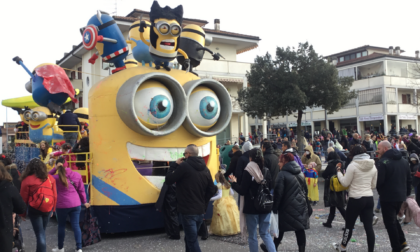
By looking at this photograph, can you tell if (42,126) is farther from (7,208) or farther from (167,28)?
(7,208)

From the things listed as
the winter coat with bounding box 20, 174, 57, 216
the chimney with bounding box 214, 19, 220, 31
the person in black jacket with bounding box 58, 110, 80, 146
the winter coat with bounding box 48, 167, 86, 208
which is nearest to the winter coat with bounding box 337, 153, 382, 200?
the winter coat with bounding box 48, 167, 86, 208

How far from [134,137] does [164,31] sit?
6.46 feet


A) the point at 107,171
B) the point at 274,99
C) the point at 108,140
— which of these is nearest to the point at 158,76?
the point at 108,140

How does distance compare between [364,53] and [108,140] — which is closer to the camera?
[108,140]

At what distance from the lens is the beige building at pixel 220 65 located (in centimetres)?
2522

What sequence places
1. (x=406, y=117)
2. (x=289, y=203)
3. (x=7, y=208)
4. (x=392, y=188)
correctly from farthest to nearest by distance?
(x=406, y=117) < (x=392, y=188) < (x=289, y=203) < (x=7, y=208)

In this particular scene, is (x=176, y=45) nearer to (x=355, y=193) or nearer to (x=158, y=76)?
(x=158, y=76)

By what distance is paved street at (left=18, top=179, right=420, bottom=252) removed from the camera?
19.1ft

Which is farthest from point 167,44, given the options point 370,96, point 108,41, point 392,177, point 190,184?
point 370,96

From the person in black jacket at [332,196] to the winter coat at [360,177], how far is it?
57.6 inches

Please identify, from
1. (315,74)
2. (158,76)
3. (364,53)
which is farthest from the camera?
(364,53)

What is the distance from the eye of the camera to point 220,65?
2581 centimetres

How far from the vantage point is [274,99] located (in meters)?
18.5

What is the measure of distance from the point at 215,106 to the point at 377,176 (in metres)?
3.03
